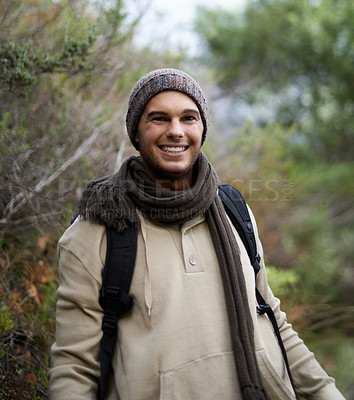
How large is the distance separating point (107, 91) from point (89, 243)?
12.0 ft

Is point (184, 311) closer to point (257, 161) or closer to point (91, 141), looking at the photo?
point (91, 141)

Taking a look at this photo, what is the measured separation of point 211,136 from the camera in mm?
6426

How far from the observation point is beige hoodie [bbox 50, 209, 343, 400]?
1.61 metres

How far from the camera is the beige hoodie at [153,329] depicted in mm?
1613

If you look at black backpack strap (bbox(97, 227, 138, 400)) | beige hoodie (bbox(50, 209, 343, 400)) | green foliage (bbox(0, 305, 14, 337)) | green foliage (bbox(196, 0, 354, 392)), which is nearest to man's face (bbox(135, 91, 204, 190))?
beige hoodie (bbox(50, 209, 343, 400))

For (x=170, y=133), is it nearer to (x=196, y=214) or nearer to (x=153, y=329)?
(x=196, y=214)

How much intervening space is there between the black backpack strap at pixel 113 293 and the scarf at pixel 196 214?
0.10 m

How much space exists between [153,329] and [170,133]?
838 millimetres

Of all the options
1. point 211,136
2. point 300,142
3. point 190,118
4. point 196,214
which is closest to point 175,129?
point 190,118

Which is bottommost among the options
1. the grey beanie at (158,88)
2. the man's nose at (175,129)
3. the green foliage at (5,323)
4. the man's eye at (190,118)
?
the green foliage at (5,323)

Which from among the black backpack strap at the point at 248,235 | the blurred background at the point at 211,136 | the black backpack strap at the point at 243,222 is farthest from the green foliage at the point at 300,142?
the black backpack strap at the point at 243,222

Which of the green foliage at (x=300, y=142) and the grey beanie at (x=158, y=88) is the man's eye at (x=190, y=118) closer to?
the grey beanie at (x=158, y=88)

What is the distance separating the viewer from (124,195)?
71.5 inches

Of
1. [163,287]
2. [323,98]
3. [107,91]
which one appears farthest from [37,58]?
[323,98]
